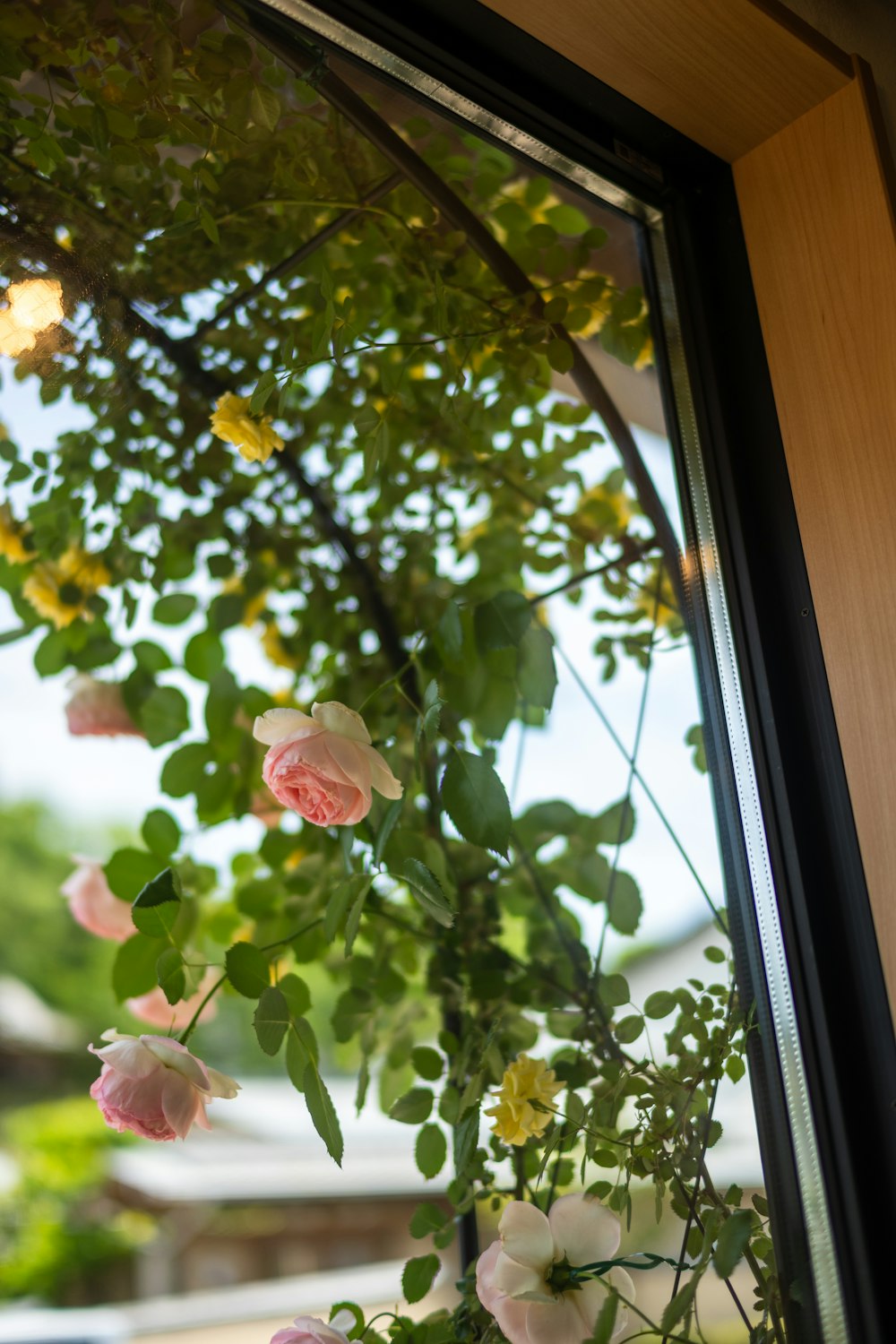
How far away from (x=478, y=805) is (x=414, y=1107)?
29 cm

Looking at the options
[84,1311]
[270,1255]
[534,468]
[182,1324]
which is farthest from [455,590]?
[84,1311]

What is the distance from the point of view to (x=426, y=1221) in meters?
0.71

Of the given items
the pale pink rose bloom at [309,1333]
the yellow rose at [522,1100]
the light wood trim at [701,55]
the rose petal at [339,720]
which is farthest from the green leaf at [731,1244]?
the light wood trim at [701,55]

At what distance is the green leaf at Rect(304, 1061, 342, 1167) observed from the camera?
572 mm

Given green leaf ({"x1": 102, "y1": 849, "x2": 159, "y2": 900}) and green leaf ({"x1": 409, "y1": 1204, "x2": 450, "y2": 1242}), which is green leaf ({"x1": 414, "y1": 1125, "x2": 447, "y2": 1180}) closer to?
green leaf ({"x1": 409, "y1": 1204, "x2": 450, "y2": 1242})

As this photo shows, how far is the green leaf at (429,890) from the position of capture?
0.55 metres

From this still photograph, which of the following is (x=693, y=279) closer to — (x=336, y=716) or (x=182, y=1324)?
(x=336, y=716)

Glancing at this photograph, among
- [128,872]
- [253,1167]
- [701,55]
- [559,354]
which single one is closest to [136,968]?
[128,872]

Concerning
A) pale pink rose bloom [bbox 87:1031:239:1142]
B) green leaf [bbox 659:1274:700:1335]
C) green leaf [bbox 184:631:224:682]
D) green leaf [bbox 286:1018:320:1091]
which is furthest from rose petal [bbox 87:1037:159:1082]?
green leaf [bbox 184:631:224:682]

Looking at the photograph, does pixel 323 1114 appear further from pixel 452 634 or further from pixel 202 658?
pixel 202 658

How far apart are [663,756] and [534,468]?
1.09 ft

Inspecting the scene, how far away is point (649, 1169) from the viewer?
58 cm

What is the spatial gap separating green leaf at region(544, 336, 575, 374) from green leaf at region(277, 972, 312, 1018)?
511 mm

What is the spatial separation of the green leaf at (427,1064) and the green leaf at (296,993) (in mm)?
99
